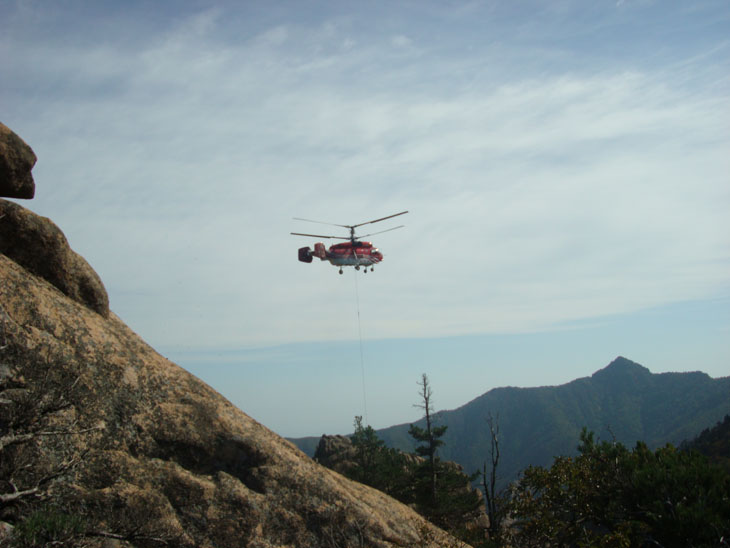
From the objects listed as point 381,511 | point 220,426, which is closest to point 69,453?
point 220,426

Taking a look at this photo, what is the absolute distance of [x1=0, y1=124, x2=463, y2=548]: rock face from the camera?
38.5 ft

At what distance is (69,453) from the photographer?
41.5 feet

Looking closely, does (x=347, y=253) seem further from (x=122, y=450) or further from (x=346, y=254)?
(x=122, y=450)

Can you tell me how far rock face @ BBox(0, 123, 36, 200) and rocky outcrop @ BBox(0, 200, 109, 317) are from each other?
1.20 metres

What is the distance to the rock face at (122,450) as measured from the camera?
38.5ft

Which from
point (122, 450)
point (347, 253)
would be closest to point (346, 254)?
point (347, 253)

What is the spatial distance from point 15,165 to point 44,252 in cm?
311

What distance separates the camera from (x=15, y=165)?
628 inches

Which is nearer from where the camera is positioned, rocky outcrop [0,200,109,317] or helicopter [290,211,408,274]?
rocky outcrop [0,200,109,317]

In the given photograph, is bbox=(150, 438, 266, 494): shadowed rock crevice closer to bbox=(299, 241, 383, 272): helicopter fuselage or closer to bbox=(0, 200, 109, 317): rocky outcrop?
bbox=(0, 200, 109, 317): rocky outcrop

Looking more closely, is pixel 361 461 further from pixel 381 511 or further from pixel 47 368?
pixel 47 368

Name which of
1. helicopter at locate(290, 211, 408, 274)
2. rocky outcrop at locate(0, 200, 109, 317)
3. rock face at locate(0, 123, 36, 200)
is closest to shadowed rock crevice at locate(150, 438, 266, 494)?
rocky outcrop at locate(0, 200, 109, 317)

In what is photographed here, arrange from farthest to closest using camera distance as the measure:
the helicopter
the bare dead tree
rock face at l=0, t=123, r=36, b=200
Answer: the helicopter < the bare dead tree < rock face at l=0, t=123, r=36, b=200

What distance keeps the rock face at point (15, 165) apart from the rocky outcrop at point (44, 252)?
47.1 inches
